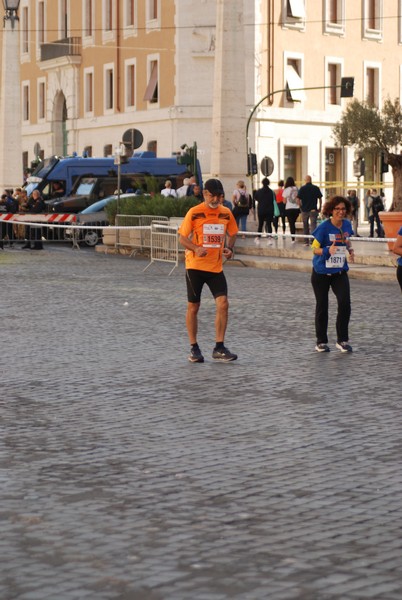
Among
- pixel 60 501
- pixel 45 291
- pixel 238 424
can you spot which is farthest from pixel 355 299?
pixel 60 501

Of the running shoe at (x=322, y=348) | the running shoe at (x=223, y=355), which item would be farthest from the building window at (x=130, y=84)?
the running shoe at (x=223, y=355)

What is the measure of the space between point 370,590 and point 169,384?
609 centimetres

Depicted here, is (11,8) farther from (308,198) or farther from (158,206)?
(158,206)

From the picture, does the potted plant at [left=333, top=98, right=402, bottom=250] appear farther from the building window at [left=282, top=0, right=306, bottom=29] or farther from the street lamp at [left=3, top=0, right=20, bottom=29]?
the street lamp at [left=3, top=0, right=20, bottom=29]

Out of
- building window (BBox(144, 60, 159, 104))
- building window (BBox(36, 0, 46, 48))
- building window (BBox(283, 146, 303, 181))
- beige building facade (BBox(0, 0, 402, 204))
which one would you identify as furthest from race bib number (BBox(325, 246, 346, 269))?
building window (BBox(36, 0, 46, 48))

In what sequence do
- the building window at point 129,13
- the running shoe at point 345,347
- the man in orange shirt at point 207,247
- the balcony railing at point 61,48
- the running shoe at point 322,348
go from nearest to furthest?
1. the man in orange shirt at point 207,247
2. the running shoe at point 345,347
3. the running shoe at point 322,348
4. the building window at point 129,13
5. the balcony railing at point 61,48

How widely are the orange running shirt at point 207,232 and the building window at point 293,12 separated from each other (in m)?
48.1

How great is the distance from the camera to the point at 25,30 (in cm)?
7431

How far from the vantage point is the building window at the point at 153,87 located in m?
61.6

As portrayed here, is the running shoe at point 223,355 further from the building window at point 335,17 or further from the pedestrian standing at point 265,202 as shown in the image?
the building window at point 335,17

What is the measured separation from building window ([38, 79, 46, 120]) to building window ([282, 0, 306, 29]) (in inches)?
616

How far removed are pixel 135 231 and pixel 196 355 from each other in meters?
20.3

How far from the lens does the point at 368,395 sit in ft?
35.0

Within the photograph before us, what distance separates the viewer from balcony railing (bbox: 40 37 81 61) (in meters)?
67.8
